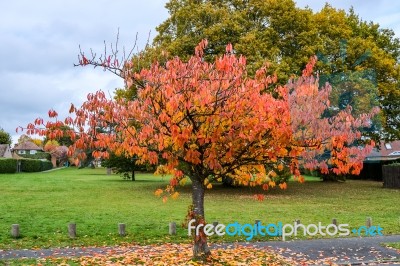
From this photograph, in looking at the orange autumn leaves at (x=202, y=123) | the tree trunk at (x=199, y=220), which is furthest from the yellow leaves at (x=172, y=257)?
the orange autumn leaves at (x=202, y=123)

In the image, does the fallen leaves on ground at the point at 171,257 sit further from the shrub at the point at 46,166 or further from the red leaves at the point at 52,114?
the shrub at the point at 46,166

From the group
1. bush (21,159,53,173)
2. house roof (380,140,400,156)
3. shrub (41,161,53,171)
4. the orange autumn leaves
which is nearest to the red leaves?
the orange autumn leaves

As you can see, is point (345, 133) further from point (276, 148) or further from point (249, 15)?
point (249, 15)

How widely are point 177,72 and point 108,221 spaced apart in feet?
30.0

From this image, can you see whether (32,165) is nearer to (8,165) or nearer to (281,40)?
Answer: (8,165)

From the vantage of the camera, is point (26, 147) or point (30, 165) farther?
point (26, 147)

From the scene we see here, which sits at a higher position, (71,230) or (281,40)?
(281,40)

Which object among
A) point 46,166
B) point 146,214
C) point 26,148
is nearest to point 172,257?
point 146,214

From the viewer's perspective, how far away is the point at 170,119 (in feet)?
29.6

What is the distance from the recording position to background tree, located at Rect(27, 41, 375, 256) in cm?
902

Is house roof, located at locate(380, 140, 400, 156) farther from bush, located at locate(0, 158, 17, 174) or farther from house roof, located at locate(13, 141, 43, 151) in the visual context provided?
house roof, located at locate(13, 141, 43, 151)

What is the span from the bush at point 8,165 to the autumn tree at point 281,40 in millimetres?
32017

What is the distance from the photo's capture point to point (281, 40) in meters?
30.7

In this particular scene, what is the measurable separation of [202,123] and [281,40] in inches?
892
